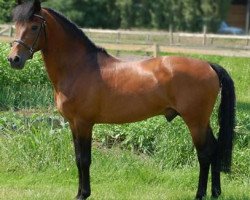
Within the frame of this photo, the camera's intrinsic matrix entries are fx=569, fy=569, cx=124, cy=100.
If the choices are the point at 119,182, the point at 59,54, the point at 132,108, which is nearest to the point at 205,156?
the point at 132,108

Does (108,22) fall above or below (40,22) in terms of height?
below

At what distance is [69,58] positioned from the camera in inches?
242

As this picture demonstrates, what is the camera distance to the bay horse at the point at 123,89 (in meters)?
5.97

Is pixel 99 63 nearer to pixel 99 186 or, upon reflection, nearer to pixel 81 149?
pixel 81 149

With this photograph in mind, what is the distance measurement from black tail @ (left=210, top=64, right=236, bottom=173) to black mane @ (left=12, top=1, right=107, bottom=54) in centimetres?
137

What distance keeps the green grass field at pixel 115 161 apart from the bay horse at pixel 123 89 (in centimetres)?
57

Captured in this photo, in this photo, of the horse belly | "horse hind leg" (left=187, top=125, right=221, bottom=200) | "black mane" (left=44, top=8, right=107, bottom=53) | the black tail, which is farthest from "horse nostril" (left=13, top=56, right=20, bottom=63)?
the black tail

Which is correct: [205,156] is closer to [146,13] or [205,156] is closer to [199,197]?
[199,197]

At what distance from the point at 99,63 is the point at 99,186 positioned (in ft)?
5.16

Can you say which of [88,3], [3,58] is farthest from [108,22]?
[3,58]

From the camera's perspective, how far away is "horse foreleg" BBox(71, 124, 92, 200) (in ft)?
19.7

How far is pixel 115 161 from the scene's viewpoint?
24.1ft

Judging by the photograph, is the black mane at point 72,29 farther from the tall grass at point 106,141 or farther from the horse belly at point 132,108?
the tall grass at point 106,141

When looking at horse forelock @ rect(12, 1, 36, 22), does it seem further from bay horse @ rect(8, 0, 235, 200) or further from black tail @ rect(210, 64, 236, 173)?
black tail @ rect(210, 64, 236, 173)
